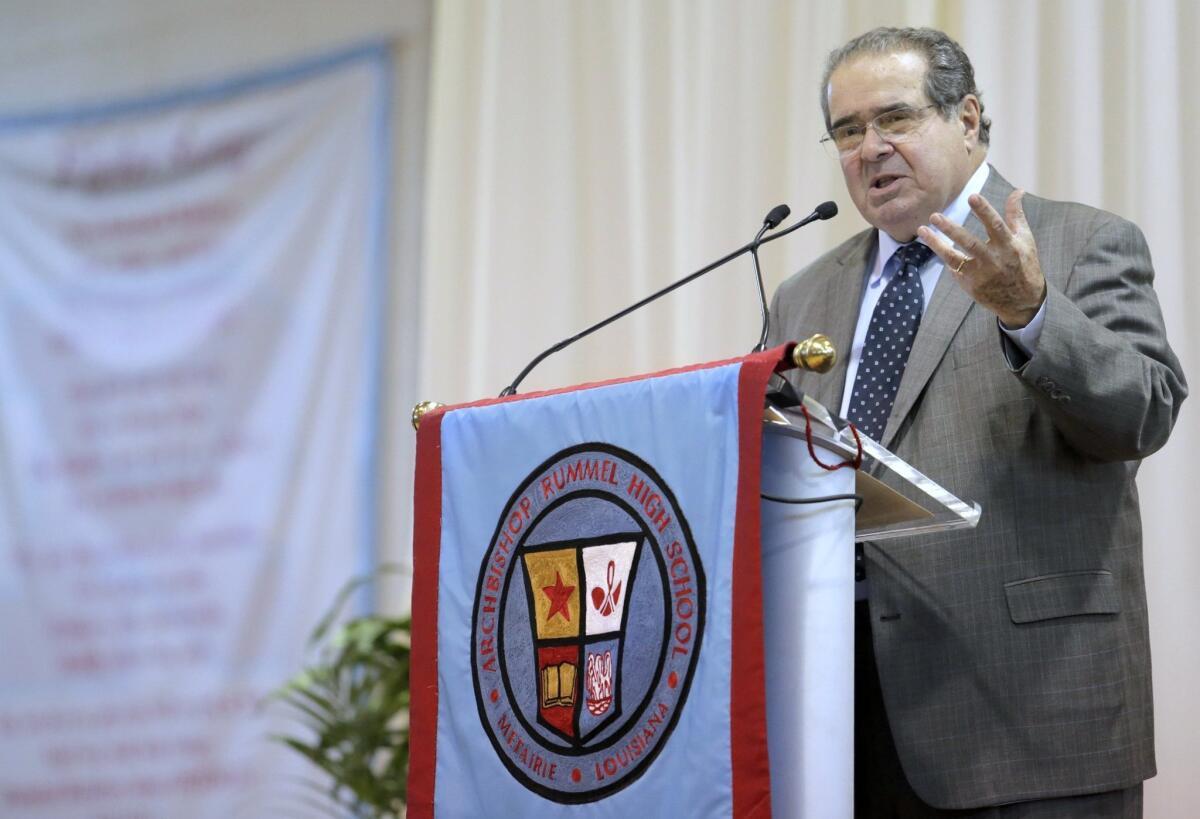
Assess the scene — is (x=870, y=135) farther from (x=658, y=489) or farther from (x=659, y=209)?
(x=659, y=209)

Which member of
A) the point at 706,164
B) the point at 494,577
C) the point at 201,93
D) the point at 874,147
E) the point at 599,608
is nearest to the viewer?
the point at 599,608

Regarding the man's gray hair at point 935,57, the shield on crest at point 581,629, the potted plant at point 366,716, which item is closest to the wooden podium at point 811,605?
the shield on crest at point 581,629

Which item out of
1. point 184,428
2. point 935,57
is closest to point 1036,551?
point 935,57

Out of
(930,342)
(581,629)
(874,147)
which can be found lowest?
(581,629)

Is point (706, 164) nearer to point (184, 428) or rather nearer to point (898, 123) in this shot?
point (898, 123)

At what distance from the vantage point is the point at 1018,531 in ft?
5.97

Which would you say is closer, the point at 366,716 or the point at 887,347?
the point at 887,347

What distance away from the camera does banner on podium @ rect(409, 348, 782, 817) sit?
1.48 metres

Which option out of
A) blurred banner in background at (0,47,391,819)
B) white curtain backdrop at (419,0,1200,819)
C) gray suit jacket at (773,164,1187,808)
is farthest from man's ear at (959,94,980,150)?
blurred banner in background at (0,47,391,819)

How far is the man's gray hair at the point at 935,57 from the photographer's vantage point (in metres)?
2.16

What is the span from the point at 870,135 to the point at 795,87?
133 cm

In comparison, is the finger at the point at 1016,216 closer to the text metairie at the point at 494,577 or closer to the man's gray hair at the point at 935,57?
the man's gray hair at the point at 935,57

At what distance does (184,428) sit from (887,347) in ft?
9.89

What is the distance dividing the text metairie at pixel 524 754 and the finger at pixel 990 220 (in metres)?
0.79
